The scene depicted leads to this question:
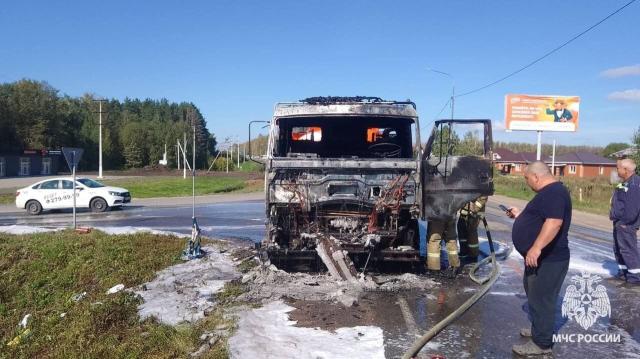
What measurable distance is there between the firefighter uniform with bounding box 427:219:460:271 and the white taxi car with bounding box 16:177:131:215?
1616cm

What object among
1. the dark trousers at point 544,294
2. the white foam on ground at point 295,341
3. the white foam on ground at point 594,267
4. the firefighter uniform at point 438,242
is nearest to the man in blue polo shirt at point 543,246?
the dark trousers at point 544,294

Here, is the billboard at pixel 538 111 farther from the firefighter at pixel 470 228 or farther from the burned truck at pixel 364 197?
the burned truck at pixel 364 197

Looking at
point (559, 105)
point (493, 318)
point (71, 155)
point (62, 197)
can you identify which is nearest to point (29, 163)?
point (62, 197)

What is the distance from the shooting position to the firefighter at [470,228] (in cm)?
796

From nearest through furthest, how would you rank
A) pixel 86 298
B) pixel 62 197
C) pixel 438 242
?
1. pixel 438 242
2. pixel 86 298
3. pixel 62 197

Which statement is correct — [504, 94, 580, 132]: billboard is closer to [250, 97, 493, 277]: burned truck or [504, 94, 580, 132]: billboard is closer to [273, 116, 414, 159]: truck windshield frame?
[273, 116, 414, 159]: truck windshield frame

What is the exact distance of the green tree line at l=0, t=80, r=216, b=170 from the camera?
7056cm

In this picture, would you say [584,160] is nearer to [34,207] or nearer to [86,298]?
[34,207]

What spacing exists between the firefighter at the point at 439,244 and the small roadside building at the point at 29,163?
5703 cm

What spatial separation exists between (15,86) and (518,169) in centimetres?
7753

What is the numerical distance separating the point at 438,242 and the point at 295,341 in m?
3.43

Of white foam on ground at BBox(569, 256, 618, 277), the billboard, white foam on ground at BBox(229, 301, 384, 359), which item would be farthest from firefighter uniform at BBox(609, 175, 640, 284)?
the billboard

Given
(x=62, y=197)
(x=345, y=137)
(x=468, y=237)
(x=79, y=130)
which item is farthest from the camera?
(x=79, y=130)

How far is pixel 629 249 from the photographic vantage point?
7219 millimetres
